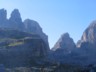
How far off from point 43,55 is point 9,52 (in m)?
24.0

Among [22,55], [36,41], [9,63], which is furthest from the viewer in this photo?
[36,41]

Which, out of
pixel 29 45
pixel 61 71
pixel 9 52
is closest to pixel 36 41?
pixel 29 45

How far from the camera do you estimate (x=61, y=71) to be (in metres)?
102

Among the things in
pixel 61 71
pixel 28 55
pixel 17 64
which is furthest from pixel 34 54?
pixel 61 71

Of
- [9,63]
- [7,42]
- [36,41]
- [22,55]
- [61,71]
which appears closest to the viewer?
[61,71]

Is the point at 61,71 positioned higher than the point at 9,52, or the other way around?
the point at 9,52

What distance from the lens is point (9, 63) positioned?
14075 centimetres

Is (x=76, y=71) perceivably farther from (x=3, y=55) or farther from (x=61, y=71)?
(x=3, y=55)

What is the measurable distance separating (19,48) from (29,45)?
6.45 metres

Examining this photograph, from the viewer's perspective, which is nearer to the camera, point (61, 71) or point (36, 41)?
point (61, 71)

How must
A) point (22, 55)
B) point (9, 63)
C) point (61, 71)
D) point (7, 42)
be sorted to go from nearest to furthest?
point (61, 71), point (9, 63), point (22, 55), point (7, 42)

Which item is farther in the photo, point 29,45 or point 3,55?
point 29,45

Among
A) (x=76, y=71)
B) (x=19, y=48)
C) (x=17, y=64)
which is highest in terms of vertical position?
(x=19, y=48)

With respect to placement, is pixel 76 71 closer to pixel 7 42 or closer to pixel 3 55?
pixel 3 55
